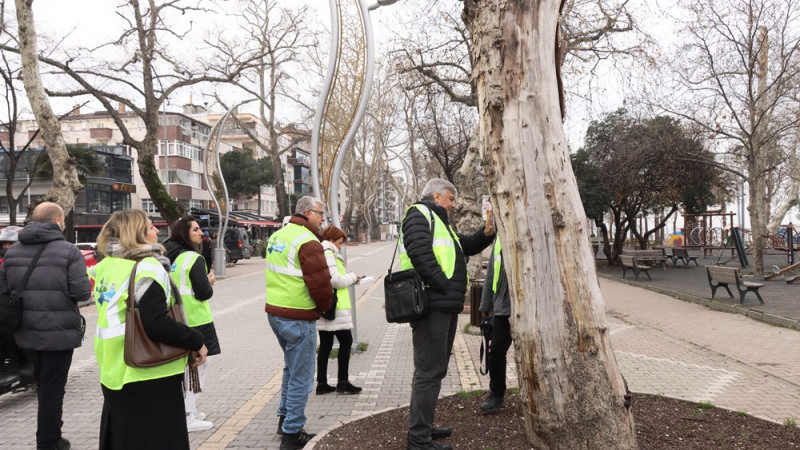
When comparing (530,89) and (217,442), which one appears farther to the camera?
(217,442)

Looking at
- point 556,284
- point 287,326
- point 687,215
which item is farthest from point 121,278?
point 687,215

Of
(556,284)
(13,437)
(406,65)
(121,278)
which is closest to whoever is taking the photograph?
(121,278)

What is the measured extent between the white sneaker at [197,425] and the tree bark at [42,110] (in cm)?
1050

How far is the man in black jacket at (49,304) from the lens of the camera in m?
4.06

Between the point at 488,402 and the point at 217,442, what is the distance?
2.05 metres

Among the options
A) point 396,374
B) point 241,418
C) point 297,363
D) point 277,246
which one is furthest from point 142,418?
point 396,374

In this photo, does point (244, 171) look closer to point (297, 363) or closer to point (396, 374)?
point (396, 374)

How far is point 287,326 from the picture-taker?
4.19 metres

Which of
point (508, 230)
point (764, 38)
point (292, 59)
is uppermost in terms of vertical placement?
point (292, 59)

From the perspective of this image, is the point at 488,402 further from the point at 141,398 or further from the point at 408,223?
the point at 141,398

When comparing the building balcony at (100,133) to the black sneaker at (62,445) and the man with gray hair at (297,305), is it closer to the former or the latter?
the black sneaker at (62,445)

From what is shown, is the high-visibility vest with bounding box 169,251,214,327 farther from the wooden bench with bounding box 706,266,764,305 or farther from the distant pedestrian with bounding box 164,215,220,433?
the wooden bench with bounding box 706,266,764,305

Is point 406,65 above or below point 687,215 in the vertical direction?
above

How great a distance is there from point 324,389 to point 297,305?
174 cm
